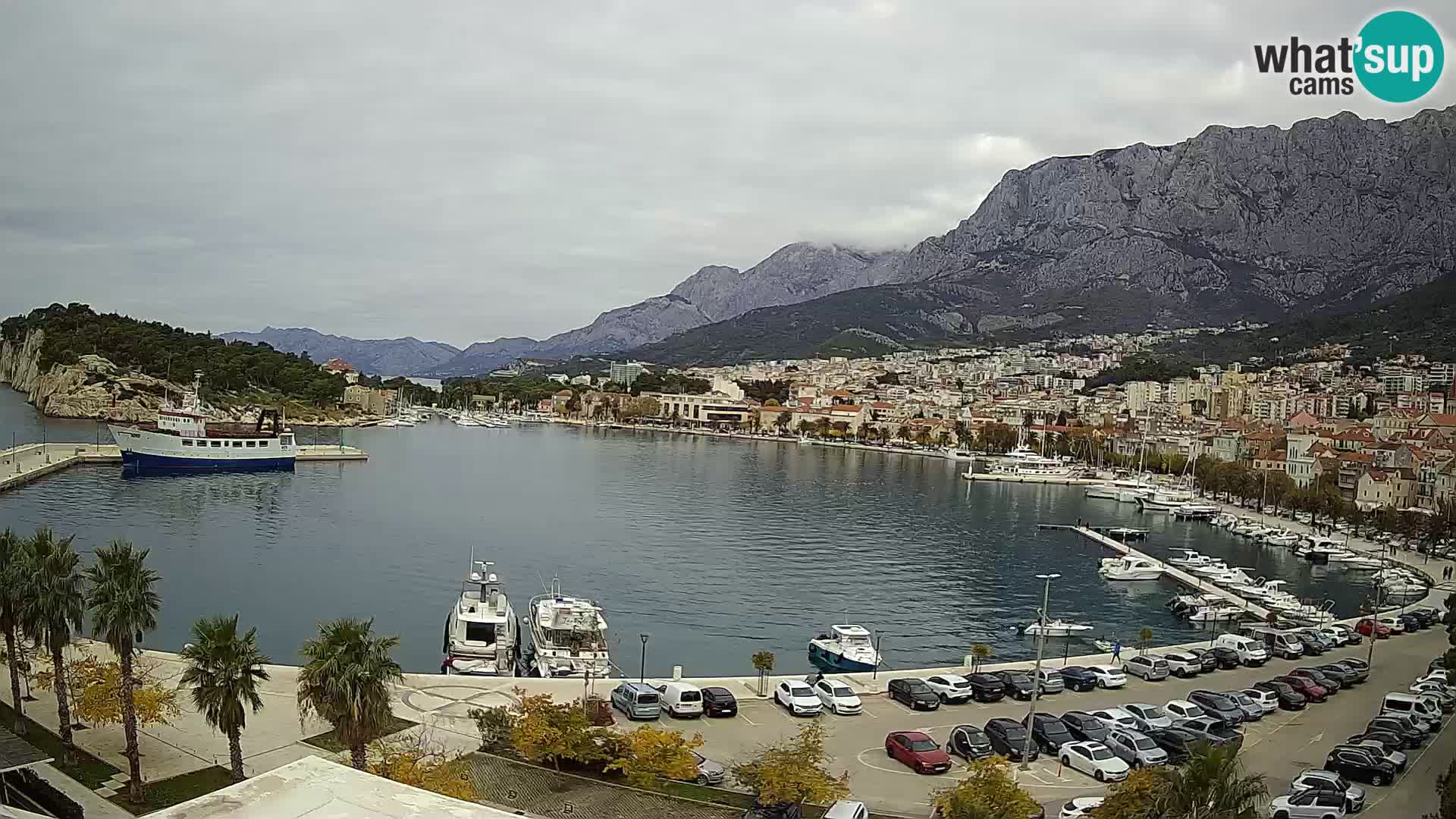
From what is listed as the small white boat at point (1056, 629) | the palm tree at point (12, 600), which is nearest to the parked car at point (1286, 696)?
the small white boat at point (1056, 629)

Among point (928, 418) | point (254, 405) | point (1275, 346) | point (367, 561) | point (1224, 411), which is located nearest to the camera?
point (367, 561)

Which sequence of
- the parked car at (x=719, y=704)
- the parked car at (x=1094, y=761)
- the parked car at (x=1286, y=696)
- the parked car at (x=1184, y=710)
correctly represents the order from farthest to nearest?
the parked car at (x=1286, y=696), the parked car at (x=1184, y=710), the parked car at (x=719, y=704), the parked car at (x=1094, y=761)

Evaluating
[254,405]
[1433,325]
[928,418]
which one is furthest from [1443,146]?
[254,405]

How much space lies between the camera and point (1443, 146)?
161375 millimetres

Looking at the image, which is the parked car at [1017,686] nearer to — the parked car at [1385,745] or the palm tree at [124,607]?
the parked car at [1385,745]

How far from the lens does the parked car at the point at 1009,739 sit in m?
16.3

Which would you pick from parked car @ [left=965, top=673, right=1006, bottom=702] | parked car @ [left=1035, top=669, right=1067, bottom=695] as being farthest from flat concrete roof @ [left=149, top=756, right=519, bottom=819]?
parked car @ [left=1035, top=669, right=1067, bottom=695]

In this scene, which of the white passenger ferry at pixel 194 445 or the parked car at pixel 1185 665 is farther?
the white passenger ferry at pixel 194 445

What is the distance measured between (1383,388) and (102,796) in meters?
120

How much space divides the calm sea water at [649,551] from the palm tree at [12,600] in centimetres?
831

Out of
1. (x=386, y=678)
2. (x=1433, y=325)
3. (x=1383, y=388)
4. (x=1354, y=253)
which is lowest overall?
(x=386, y=678)

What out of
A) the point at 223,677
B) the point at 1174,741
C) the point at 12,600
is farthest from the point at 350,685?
the point at 1174,741

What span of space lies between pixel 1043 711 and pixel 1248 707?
404cm

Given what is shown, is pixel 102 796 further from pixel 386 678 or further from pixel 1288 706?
pixel 1288 706
